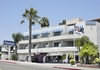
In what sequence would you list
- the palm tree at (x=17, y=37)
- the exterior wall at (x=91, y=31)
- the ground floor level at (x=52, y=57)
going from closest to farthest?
the exterior wall at (x=91, y=31)
the ground floor level at (x=52, y=57)
the palm tree at (x=17, y=37)

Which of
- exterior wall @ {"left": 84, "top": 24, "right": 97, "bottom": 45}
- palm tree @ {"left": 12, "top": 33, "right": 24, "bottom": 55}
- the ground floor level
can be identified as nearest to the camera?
exterior wall @ {"left": 84, "top": 24, "right": 97, "bottom": 45}

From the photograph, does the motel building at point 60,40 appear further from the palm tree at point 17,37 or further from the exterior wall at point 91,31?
the palm tree at point 17,37

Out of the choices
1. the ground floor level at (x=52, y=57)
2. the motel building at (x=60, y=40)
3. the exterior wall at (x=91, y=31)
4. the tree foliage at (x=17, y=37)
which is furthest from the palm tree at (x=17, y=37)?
the exterior wall at (x=91, y=31)

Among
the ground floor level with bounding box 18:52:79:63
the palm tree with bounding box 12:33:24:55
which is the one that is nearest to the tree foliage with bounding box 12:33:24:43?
the palm tree with bounding box 12:33:24:55

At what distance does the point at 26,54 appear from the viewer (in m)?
70.9

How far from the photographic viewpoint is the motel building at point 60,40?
54.8 m

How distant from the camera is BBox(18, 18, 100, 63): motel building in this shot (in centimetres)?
5481

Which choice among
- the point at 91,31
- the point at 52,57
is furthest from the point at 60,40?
the point at 91,31

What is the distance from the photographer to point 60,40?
197 ft

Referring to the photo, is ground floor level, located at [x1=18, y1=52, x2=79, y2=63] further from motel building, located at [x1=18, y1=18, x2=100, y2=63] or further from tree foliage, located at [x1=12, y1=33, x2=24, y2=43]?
tree foliage, located at [x1=12, y1=33, x2=24, y2=43]

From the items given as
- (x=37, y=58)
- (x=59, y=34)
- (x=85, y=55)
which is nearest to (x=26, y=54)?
(x=37, y=58)

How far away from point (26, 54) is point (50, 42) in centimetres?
1064

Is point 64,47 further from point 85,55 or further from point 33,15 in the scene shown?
point 85,55

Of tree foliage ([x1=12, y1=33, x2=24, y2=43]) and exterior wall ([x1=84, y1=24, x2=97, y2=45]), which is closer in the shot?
→ exterior wall ([x1=84, y1=24, x2=97, y2=45])
